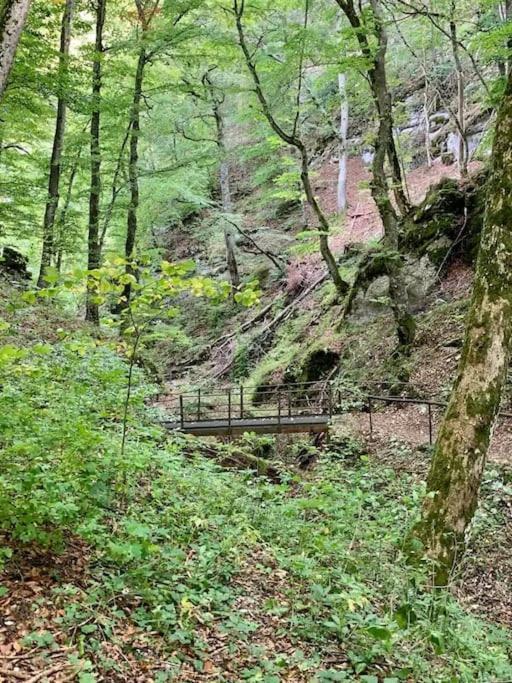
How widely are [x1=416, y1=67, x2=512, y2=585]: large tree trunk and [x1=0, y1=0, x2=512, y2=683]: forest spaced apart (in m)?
0.02

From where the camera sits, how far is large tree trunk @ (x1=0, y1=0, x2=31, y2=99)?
5303 millimetres

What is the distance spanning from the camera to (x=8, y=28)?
17.4 feet

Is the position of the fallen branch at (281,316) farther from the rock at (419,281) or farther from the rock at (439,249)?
the rock at (439,249)

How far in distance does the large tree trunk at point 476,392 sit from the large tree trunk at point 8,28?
17.3ft

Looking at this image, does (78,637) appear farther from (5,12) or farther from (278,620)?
(5,12)

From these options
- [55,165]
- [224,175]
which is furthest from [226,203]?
[55,165]

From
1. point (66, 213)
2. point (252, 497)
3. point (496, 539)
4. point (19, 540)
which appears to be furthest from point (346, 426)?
point (66, 213)

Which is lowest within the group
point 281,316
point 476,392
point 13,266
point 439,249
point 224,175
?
point 476,392

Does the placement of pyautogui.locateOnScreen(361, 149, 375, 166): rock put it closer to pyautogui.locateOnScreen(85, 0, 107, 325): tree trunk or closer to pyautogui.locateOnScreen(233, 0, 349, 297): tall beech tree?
pyautogui.locateOnScreen(233, 0, 349, 297): tall beech tree

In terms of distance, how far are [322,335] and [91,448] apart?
12179mm

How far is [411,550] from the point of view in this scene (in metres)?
4.86

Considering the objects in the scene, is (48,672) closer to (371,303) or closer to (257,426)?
(257,426)

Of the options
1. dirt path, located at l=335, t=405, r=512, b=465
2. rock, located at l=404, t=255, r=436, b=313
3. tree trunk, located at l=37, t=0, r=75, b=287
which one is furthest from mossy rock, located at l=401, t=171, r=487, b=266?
tree trunk, located at l=37, t=0, r=75, b=287

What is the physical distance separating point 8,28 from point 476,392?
6122 millimetres
